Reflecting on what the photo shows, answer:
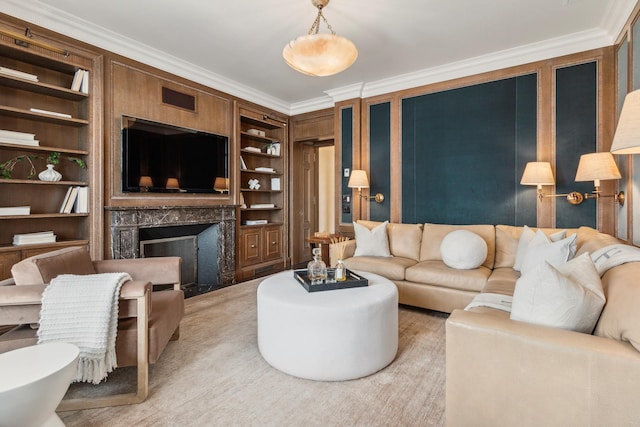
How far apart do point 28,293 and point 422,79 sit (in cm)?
444

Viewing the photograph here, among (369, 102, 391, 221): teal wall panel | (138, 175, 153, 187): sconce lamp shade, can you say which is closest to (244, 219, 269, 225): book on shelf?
(138, 175, 153, 187): sconce lamp shade

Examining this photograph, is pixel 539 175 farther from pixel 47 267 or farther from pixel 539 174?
pixel 47 267

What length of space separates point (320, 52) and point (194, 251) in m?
3.15

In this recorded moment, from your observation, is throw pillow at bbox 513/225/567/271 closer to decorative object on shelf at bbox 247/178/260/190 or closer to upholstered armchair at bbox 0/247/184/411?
upholstered armchair at bbox 0/247/184/411

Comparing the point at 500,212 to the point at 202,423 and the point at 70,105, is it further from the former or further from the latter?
the point at 70,105

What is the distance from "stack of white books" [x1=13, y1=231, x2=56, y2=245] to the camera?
2795 millimetres

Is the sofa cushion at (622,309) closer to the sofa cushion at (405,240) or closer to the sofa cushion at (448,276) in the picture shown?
the sofa cushion at (448,276)

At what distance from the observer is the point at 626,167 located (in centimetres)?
281

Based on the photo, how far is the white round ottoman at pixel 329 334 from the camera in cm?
196

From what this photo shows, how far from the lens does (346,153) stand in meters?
4.91

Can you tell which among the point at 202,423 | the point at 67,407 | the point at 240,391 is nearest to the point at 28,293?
the point at 67,407

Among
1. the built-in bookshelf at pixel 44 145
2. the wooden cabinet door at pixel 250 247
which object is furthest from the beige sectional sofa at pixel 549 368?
the wooden cabinet door at pixel 250 247

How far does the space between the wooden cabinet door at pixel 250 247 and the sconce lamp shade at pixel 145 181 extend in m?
1.57

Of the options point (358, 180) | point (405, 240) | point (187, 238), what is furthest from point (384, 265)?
point (187, 238)
